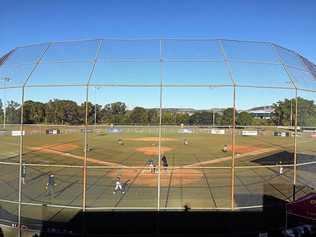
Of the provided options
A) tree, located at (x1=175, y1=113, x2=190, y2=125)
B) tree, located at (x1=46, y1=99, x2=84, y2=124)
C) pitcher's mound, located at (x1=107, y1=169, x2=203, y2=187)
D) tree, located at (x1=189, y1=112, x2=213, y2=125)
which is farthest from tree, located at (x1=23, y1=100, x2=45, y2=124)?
tree, located at (x1=189, y1=112, x2=213, y2=125)

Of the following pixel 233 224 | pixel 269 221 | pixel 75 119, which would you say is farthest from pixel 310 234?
pixel 75 119

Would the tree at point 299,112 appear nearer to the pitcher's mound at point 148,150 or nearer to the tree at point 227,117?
the tree at point 227,117

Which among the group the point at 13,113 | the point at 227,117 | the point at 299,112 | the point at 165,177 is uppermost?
the point at 299,112

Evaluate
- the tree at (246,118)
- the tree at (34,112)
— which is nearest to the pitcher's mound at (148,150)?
the tree at (246,118)

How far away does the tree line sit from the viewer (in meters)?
16.8

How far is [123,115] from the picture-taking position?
24.4 meters

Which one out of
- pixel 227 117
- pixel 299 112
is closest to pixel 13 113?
pixel 227 117

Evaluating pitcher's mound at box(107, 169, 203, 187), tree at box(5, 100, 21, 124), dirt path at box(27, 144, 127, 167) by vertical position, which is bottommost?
pitcher's mound at box(107, 169, 203, 187)

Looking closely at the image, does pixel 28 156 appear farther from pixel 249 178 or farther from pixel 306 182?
pixel 306 182

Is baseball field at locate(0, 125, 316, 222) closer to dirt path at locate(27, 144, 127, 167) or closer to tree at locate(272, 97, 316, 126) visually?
dirt path at locate(27, 144, 127, 167)

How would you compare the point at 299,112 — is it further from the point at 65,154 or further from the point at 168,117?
the point at 65,154

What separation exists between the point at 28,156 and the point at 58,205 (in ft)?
48.6

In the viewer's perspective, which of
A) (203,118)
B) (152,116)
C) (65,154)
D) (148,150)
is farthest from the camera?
(148,150)

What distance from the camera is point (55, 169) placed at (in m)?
22.7
